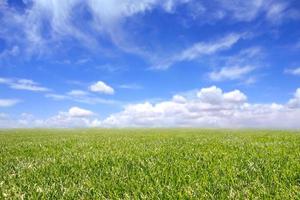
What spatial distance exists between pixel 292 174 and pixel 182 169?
2223 millimetres

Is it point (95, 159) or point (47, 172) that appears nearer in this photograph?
point (47, 172)

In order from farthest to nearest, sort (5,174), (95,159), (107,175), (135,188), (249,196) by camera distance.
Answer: (95,159) → (5,174) → (107,175) → (135,188) → (249,196)

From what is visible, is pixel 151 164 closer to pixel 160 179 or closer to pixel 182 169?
pixel 182 169

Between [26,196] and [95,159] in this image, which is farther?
[95,159]

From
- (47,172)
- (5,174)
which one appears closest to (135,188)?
(47,172)

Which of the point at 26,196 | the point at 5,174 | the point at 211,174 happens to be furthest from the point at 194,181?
the point at 5,174

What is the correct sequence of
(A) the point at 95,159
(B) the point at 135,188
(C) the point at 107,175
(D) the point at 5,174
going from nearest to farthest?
(B) the point at 135,188 < (C) the point at 107,175 < (D) the point at 5,174 < (A) the point at 95,159

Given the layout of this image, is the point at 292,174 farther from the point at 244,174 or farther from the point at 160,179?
the point at 160,179

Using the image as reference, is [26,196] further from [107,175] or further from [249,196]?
[249,196]

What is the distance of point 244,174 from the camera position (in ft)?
22.8

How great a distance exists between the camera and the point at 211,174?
7062 mm

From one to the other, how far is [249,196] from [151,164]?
3463mm

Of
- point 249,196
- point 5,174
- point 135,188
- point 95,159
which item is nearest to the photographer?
point 249,196

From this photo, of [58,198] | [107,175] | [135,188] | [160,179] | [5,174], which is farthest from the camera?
[5,174]
